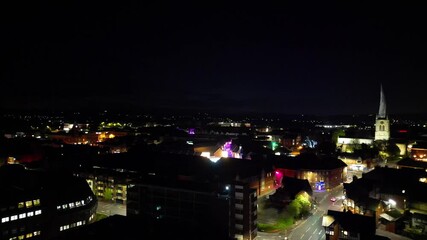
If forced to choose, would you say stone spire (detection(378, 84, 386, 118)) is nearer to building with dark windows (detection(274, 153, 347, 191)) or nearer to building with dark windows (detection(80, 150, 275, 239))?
building with dark windows (detection(274, 153, 347, 191))

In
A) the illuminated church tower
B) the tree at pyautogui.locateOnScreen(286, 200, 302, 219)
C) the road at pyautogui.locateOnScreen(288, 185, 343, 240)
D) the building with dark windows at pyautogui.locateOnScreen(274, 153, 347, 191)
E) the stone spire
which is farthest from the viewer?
the stone spire

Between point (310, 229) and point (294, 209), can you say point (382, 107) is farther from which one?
point (310, 229)

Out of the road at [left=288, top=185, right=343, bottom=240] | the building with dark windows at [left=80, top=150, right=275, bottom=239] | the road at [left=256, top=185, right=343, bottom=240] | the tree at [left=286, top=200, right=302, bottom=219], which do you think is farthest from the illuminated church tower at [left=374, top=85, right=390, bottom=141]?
the building with dark windows at [left=80, top=150, right=275, bottom=239]

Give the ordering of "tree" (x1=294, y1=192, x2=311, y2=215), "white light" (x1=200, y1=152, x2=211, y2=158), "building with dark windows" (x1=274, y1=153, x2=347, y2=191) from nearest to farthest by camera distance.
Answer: "tree" (x1=294, y1=192, x2=311, y2=215), "building with dark windows" (x1=274, y1=153, x2=347, y2=191), "white light" (x1=200, y1=152, x2=211, y2=158)

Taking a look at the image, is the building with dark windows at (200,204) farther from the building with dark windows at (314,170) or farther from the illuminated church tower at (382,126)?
the illuminated church tower at (382,126)

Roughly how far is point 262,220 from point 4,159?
35129mm

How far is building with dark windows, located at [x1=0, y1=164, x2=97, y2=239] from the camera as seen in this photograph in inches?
829

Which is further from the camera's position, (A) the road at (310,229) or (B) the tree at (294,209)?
(B) the tree at (294,209)

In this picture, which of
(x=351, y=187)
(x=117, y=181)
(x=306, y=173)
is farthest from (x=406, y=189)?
(x=117, y=181)

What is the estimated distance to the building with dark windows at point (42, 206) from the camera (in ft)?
69.1

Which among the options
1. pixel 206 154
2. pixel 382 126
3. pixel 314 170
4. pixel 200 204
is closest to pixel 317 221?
pixel 200 204

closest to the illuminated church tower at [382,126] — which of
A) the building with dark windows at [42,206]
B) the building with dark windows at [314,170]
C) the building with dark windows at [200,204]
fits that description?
the building with dark windows at [314,170]

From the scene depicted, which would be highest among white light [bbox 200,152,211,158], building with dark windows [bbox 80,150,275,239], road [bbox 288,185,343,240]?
building with dark windows [bbox 80,150,275,239]

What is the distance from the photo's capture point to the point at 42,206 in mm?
22422
